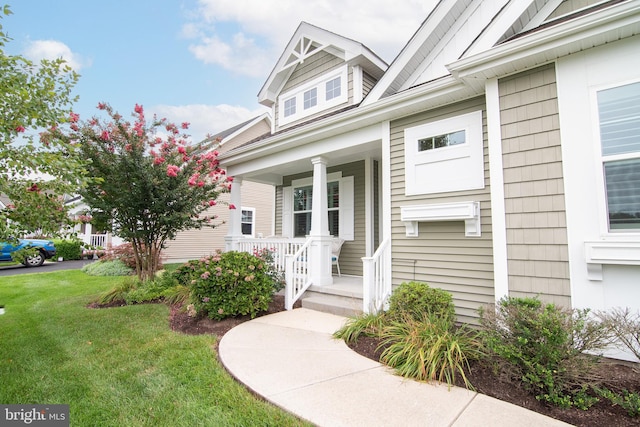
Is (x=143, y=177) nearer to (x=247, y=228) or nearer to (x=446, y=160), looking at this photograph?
(x=446, y=160)

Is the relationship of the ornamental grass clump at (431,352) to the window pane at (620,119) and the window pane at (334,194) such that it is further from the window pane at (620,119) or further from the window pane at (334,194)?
the window pane at (334,194)

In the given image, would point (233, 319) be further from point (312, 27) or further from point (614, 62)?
point (312, 27)

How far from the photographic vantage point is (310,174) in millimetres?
8102

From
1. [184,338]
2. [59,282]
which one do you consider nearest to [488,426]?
[184,338]

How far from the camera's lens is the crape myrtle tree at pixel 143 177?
5.78 meters

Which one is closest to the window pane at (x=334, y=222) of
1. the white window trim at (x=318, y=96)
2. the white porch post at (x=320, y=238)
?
the white porch post at (x=320, y=238)

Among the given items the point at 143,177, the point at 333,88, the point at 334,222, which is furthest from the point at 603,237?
the point at 143,177

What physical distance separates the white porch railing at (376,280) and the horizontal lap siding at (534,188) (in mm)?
1685

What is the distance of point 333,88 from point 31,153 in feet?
18.3

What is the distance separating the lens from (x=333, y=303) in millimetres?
5012

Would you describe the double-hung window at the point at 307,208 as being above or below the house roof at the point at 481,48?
below

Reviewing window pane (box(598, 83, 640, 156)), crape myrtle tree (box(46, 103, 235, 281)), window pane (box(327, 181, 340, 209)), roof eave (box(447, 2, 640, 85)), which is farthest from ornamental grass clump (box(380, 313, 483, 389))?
crape myrtle tree (box(46, 103, 235, 281))

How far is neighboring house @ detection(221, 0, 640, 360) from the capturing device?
2.97 metres

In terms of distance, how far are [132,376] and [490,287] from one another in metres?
4.02
